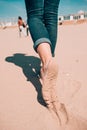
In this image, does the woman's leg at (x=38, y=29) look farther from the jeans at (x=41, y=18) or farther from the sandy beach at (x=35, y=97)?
the sandy beach at (x=35, y=97)

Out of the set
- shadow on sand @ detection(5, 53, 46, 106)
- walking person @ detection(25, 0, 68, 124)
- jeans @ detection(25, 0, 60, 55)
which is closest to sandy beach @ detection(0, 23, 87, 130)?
shadow on sand @ detection(5, 53, 46, 106)

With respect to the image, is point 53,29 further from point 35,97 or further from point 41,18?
point 35,97

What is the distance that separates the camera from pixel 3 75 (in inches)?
135

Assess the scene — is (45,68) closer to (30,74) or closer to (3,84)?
(3,84)

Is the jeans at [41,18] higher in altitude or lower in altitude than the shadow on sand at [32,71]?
higher

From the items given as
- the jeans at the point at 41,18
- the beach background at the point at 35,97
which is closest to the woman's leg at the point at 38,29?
the jeans at the point at 41,18

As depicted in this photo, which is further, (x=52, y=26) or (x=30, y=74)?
(x=30, y=74)

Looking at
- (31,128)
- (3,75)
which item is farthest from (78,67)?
(31,128)

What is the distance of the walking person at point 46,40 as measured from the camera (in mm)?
2076

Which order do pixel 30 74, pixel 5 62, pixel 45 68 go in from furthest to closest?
pixel 5 62
pixel 30 74
pixel 45 68

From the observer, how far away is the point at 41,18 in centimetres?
244

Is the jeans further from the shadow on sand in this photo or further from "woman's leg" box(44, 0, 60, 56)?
the shadow on sand

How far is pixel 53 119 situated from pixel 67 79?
993 mm

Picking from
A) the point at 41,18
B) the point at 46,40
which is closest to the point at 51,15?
the point at 41,18
